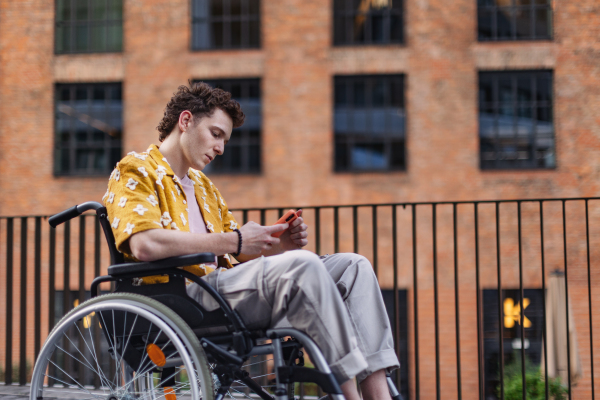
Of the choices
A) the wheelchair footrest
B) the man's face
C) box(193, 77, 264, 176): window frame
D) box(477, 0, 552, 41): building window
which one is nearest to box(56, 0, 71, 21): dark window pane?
box(193, 77, 264, 176): window frame

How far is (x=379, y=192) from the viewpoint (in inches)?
440

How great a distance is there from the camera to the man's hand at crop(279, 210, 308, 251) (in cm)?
221

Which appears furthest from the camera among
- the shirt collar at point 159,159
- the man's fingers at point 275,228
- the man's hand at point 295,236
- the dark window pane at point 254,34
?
the dark window pane at point 254,34

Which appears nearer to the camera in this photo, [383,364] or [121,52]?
[383,364]

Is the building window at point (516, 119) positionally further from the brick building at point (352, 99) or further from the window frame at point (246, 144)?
the window frame at point (246, 144)

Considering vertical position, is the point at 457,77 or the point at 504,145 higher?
the point at 457,77

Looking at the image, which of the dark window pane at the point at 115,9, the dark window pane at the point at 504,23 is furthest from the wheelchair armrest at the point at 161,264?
the dark window pane at the point at 115,9

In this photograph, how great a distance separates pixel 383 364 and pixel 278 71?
1020 cm

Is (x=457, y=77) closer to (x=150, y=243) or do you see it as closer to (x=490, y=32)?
(x=490, y=32)

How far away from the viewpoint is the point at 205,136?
82.7 inches

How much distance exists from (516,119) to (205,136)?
1069 cm

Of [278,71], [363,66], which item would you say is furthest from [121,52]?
[363,66]

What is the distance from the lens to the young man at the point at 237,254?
165cm

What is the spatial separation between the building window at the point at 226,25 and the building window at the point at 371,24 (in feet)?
5.84
